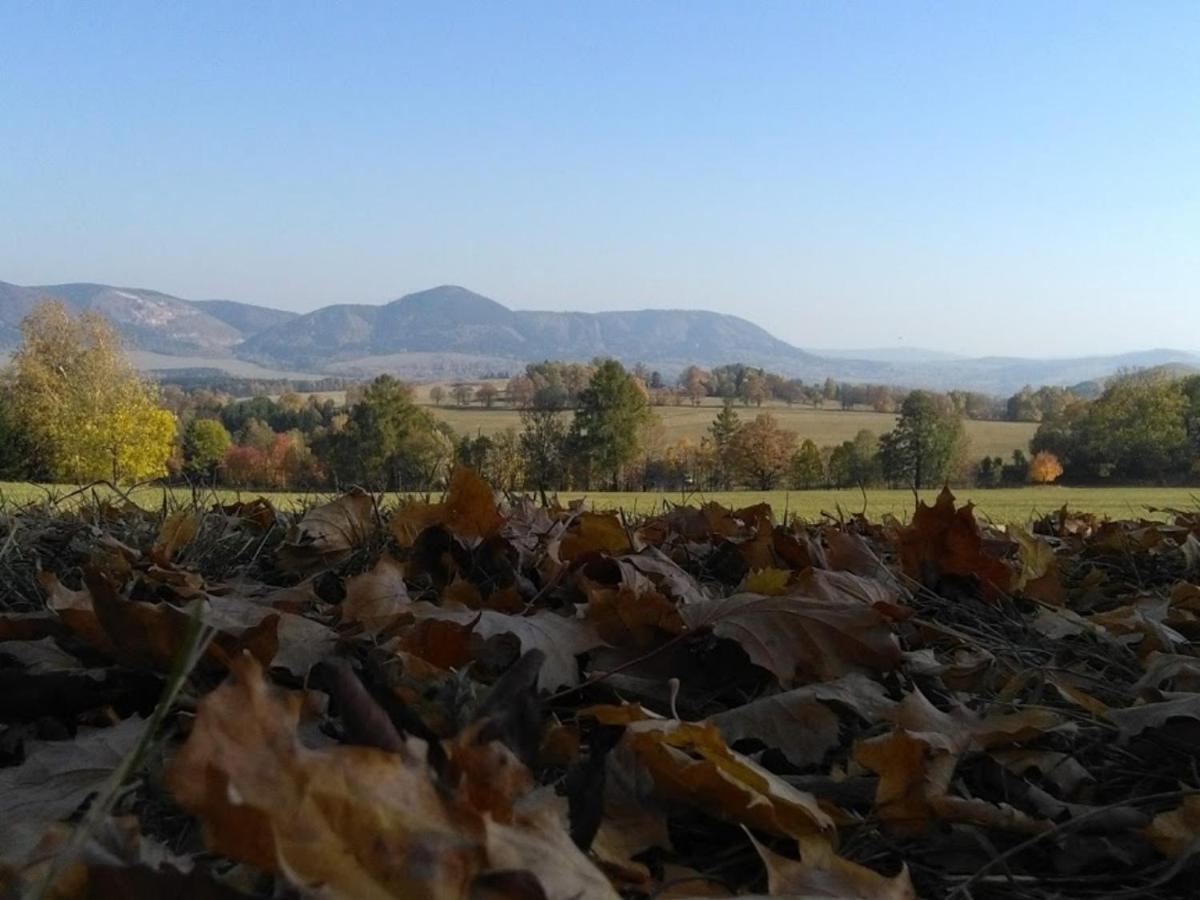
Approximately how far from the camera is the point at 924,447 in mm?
39906

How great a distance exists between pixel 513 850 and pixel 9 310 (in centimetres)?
20596

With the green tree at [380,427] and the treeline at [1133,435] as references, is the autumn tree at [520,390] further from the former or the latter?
the treeline at [1133,435]

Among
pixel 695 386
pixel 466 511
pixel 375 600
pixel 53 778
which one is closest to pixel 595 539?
pixel 466 511

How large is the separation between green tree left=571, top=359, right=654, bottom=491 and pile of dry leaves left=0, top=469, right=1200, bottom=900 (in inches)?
1617

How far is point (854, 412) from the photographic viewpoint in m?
71.8

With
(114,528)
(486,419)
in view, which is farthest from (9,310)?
(114,528)

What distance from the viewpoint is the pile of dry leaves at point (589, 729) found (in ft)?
1.70

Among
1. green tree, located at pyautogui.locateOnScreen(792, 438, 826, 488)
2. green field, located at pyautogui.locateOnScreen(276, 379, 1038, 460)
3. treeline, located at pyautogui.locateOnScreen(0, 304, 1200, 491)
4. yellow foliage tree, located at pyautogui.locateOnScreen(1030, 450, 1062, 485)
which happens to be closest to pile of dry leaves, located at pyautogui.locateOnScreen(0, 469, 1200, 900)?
treeline, located at pyautogui.locateOnScreen(0, 304, 1200, 491)

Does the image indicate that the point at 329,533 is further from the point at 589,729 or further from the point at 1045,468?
the point at 1045,468

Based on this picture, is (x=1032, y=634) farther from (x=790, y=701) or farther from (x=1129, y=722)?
(x=790, y=701)

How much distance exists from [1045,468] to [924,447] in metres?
5.81

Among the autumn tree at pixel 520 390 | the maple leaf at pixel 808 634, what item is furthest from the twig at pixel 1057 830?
the autumn tree at pixel 520 390

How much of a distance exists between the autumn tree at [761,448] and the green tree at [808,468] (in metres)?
0.62

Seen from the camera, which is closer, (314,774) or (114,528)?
(314,774)
